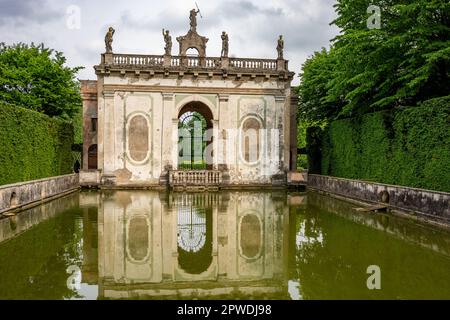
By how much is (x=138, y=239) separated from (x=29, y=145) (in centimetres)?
1098

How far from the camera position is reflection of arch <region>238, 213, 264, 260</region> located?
8180mm

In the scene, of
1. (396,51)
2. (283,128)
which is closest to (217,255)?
(396,51)

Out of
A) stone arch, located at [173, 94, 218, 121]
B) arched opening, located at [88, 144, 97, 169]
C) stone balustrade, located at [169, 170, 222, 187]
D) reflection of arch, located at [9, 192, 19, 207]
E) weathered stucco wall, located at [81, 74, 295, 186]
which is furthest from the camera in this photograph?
arched opening, located at [88, 144, 97, 169]

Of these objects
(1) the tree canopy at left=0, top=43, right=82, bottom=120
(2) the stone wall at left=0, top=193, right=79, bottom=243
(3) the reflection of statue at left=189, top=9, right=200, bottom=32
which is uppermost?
(3) the reflection of statue at left=189, top=9, right=200, bottom=32

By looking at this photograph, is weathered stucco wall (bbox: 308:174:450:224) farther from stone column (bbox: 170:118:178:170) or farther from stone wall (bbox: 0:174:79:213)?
stone wall (bbox: 0:174:79:213)

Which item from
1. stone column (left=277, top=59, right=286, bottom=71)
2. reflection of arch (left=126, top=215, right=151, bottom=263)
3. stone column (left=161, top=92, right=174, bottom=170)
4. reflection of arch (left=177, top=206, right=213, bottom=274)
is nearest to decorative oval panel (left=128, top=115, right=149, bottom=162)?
stone column (left=161, top=92, right=174, bottom=170)

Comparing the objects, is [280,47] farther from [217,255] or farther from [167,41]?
[217,255]

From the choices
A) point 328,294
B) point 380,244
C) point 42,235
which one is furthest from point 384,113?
point 42,235

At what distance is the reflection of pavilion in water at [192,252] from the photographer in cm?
596

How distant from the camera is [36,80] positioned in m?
27.1

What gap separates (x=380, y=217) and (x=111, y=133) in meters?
16.4

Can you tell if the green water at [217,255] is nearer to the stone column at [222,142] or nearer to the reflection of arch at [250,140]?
the stone column at [222,142]

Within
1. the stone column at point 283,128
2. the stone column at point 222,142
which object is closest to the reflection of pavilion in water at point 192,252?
the stone column at point 222,142

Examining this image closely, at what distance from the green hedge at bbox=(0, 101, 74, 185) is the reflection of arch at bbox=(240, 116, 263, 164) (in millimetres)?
10916
